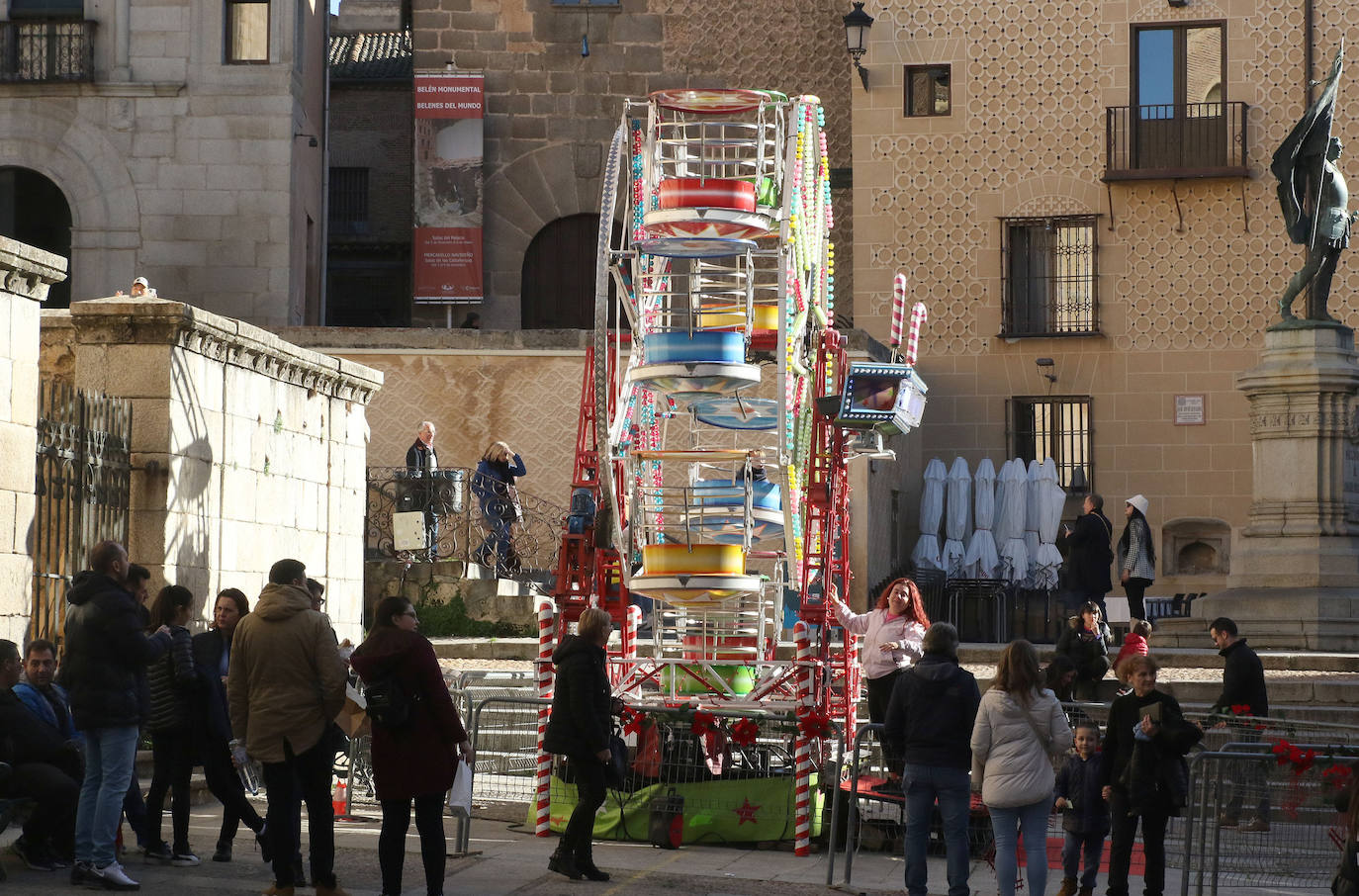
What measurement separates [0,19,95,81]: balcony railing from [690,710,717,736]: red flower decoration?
18.7 metres

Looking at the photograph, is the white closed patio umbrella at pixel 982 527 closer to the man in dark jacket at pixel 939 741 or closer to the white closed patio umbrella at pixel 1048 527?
the white closed patio umbrella at pixel 1048 527

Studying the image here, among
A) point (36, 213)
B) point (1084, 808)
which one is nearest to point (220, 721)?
point (1084, 808)

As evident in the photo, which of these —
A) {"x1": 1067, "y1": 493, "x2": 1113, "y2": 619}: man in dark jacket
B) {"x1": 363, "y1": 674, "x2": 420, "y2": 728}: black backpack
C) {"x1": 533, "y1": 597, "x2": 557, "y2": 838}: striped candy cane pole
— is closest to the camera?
{"x1": 363, "y1": 674, "x2": 420, "y2": 728}: black backpack

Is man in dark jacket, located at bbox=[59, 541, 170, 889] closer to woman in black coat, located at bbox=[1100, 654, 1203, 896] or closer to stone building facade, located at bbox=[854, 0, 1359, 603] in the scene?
woman in black coat, located at bbox=[1100, 654, 1203, 896]

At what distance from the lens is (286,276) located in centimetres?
2841

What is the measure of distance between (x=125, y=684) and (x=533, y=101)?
72.4 ft

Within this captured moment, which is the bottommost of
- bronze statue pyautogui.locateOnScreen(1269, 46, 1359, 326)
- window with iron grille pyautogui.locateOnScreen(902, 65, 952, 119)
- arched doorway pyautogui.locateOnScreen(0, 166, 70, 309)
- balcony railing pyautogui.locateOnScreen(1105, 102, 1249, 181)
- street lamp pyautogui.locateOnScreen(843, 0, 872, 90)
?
bronze statue pyautogui.locateOnScreen(1269, 46, 1359, 326)

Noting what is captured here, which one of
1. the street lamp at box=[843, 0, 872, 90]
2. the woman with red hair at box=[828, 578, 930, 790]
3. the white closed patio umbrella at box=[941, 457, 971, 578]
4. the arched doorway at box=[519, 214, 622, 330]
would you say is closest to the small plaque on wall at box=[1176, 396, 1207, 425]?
the white closed patio umbrella at box=[941, 457, 971, 578]

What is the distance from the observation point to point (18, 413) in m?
11.4

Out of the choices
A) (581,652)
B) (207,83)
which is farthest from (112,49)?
(581,652)

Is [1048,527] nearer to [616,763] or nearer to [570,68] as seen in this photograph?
[570,68]

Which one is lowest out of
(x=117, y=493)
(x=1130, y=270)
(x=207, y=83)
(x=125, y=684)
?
(x=125, y=684)

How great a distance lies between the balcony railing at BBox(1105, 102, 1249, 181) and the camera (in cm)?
2858

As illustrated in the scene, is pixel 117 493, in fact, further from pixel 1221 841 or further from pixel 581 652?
pixel 1221 841
